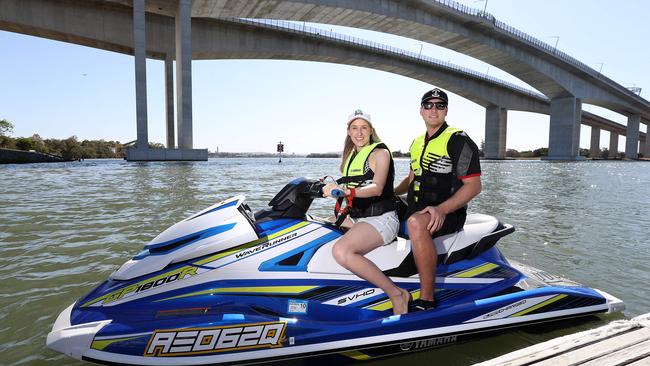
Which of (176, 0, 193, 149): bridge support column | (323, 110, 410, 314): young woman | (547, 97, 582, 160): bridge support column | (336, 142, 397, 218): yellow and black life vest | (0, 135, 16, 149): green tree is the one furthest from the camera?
(0, 135, 16, 149): green tree

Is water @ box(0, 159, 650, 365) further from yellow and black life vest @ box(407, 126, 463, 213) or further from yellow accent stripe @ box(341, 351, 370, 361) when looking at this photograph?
yellow and black life vest @ box(407, 126, 463, 213)

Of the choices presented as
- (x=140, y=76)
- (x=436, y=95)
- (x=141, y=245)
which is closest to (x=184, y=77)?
Answer: (x=140, y=76)

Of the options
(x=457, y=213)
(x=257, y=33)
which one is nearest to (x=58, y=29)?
(x=257, y=33)

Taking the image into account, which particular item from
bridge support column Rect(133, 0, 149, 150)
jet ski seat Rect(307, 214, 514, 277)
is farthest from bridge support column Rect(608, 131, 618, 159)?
jet ski seat Rect(307, 214, 514, 277)

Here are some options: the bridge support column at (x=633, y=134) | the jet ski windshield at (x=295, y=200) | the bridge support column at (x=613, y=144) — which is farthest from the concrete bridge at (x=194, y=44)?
the bridge support column at (x=613, y=144)

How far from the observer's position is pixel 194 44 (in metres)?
41.8

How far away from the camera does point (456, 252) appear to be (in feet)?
9.60

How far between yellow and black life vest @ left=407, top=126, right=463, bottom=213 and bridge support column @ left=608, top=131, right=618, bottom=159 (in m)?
112

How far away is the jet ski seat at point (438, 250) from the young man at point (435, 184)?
11 cm

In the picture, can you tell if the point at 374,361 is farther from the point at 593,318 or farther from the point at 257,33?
the point at 257,33

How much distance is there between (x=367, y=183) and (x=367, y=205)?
17 cm

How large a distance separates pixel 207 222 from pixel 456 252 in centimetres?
194

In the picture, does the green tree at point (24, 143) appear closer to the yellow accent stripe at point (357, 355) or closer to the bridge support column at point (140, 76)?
the bridge support column at point (140, 76)

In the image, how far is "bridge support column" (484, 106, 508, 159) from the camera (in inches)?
2494
